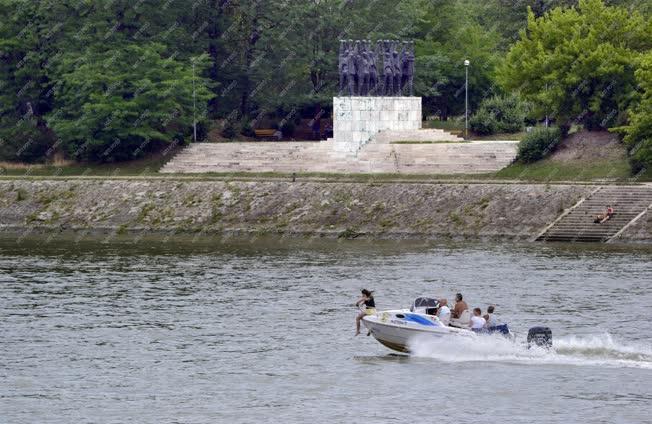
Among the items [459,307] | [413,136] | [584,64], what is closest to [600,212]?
[584,64]

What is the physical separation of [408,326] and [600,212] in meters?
38.6

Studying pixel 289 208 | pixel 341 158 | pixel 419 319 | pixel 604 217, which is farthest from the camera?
pixel 341 158

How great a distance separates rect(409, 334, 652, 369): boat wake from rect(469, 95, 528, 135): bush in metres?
70.8

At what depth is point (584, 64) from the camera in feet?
346

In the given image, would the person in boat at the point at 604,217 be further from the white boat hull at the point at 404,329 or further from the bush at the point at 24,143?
the bush at the point at 24,143

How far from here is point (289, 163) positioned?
112812mm

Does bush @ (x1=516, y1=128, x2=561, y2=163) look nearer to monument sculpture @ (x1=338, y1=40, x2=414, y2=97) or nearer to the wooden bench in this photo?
monument sculpture @ (x1=338, y1=40, x2=414, y2=97)

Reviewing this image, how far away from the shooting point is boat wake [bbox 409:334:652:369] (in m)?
49.2

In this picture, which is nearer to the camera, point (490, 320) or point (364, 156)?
point (490, 320)

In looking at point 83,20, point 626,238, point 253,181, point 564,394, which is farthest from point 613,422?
point 83,20

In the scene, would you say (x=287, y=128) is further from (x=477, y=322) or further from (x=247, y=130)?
(x=477, y=322)

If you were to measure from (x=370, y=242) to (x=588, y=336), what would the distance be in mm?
36183

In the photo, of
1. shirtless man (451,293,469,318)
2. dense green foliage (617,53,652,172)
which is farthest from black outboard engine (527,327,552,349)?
dense green foliage (617,53,652,172)

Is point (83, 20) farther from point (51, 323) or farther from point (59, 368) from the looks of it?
point (59, 368)
